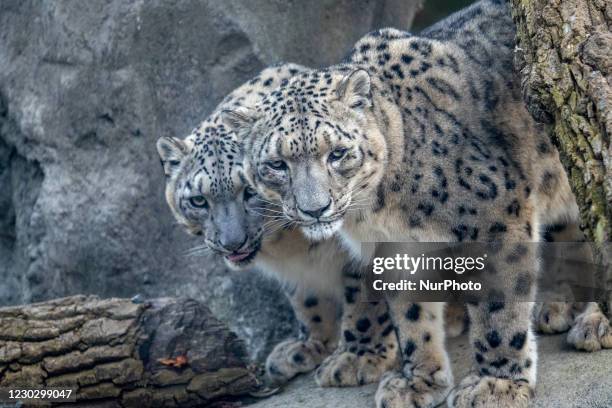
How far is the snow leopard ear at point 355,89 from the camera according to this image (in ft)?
18.7

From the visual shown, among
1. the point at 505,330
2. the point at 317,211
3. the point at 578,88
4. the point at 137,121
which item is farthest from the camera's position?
the point at 137,121

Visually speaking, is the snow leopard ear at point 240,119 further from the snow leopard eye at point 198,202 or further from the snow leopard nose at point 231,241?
the snow leopard nose at point 231,241

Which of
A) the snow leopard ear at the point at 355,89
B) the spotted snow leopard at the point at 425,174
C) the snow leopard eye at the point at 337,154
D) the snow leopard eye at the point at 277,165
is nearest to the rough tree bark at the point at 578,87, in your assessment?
the spotted snow leopard at the point at 425,174

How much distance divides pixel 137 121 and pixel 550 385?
3825 mm

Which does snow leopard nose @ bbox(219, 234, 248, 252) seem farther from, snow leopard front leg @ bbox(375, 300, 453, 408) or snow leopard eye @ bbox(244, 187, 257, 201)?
snow leopard front leg @ bbox(375, 300, 453, 408)

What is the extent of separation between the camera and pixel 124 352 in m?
6.25

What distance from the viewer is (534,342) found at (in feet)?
19.0

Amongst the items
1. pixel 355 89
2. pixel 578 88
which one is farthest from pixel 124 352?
pixel 578 88

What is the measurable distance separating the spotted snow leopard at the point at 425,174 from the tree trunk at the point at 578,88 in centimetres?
74

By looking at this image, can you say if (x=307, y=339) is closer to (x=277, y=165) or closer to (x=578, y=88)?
(x=277, y=165)

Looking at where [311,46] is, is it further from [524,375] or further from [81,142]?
[524,375]

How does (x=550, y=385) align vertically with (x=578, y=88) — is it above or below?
below

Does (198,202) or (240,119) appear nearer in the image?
(240,119)

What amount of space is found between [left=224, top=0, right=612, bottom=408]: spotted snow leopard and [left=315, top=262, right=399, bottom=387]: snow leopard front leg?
471mm
